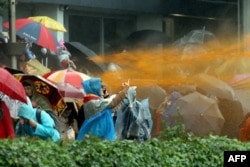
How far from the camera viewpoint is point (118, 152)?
A: 9508mm

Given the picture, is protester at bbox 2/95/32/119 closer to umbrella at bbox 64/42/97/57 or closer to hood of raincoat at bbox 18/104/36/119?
hood of raincoat at bbox 18/104/36/119

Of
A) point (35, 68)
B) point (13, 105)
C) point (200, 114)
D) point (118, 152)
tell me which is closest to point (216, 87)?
point (200, 114)

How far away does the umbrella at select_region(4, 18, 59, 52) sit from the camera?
1847 centimetres

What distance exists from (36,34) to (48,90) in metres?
5.66

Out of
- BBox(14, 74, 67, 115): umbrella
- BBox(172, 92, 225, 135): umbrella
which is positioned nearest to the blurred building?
BBox(172, 92, 225, 135): umbrella

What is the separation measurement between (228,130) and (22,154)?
31.5 feet

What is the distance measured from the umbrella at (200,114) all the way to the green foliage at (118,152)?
5.57 m

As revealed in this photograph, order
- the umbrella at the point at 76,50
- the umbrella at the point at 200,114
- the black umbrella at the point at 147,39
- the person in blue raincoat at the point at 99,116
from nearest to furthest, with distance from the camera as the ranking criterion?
the person in blue raincoat at the point at 99,116, the umbrella at the point at 200,114, the umbrella at the point at 76,50, the black umbrella at the point at 147,39

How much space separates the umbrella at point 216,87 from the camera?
58.4 ft

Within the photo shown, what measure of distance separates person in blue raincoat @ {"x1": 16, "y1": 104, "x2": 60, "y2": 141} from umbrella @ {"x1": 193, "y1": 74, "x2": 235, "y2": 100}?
22.8ft

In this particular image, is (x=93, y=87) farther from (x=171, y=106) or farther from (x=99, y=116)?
(x=171, y=106)

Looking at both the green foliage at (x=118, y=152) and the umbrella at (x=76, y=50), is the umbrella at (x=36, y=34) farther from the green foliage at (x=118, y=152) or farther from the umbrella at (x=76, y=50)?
the green foliage at (x=118, y=152)

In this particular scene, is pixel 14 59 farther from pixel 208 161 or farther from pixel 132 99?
pixel 208 161

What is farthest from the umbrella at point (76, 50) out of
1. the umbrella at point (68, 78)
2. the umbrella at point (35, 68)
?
the umbrella at point (68, 78)
